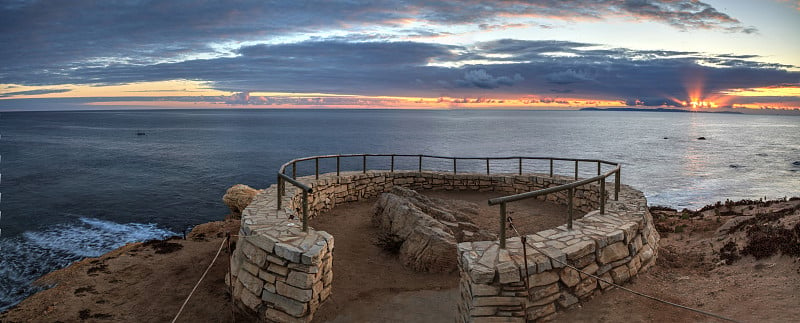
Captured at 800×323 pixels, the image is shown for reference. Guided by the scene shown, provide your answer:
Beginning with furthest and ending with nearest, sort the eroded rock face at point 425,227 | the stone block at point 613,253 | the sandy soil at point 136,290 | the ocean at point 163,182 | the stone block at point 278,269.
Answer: the ocean at point 163,182 < the sandy soil at point 136,290 < the eroded rock face at point 425,227 < the stone block at point 278,269 < the stone block at point 613,253

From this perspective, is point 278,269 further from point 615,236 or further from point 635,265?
point 635,265

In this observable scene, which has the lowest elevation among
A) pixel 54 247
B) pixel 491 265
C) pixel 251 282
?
pixel 54 247

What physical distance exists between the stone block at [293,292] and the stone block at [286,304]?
0.07 m

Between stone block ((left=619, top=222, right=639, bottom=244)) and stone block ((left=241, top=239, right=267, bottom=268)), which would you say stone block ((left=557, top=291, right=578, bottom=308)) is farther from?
stone block ((left=241, top=239, right=267, bottom=268))

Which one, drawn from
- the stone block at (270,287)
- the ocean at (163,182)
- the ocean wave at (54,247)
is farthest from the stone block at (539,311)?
the ocean at (163,182)

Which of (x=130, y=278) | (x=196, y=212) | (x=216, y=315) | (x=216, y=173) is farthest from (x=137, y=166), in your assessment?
(x=216, y=315)

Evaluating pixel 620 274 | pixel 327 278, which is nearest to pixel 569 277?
pixel 620 274

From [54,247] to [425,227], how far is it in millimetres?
16670

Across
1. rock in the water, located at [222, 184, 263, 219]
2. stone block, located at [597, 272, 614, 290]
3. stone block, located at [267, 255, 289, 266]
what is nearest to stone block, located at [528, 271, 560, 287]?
stone block, located at [597, 272, 614, 290]

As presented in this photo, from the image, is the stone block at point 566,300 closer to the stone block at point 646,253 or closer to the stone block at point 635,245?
the stone block at point 635,245

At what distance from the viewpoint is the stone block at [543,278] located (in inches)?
202

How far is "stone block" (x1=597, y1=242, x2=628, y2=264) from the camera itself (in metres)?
5.80

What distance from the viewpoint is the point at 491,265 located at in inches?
203

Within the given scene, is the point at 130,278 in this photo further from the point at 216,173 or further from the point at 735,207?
the point at 216,173
